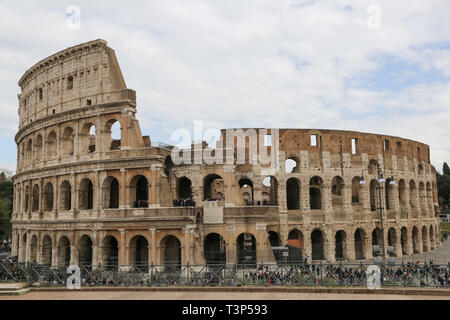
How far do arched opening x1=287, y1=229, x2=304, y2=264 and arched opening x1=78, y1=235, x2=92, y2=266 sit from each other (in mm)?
15410

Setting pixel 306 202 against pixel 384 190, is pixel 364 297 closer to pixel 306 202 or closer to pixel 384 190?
pixel 306 202

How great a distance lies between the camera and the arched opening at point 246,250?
26.7m

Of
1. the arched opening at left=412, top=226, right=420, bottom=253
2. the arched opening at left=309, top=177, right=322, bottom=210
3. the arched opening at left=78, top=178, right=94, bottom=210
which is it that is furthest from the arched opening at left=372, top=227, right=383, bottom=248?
the arched opening at left=78, top=178, right=94, bottom=210

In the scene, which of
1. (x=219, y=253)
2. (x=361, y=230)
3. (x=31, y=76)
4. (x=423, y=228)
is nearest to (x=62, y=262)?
(x=219, y=253)

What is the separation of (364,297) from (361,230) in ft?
66.8

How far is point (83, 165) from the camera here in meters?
27.7

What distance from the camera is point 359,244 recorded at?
34.1 meters

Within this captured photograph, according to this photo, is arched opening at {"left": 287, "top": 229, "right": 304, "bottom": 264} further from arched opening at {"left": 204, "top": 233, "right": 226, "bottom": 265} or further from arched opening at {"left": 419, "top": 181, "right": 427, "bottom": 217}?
arched opening at {"left": 419, "top": 181, "right": 427, "bottom": 217}

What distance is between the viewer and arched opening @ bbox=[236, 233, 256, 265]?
26675 millimetres

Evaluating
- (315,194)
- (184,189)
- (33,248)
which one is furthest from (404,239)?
(33,248)

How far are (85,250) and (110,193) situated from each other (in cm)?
481

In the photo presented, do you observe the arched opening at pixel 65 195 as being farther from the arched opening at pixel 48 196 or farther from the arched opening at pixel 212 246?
the arched opening at pixel 212 246

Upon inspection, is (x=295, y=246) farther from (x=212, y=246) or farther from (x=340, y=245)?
(x=212, y=246)
